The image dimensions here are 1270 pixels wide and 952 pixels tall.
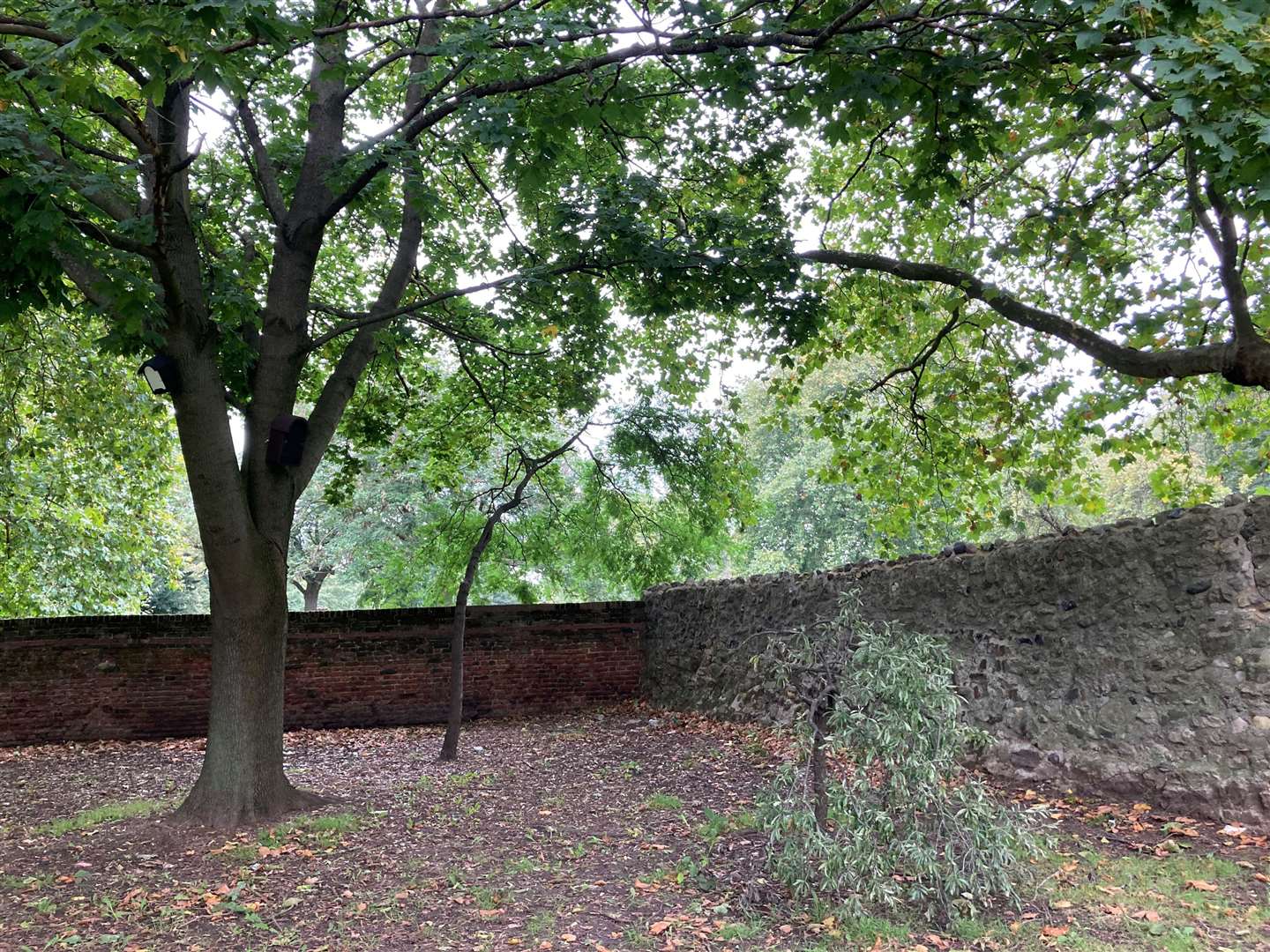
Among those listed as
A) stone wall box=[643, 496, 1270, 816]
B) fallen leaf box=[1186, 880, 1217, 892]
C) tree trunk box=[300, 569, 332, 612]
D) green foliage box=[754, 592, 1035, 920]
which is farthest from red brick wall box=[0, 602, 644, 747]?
tree trunk box=[300, 569, 332, 612]

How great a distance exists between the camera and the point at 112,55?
4.65m

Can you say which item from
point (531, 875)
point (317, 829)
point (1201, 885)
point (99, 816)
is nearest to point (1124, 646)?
point (1201, 885)

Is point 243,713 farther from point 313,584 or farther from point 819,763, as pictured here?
point 313,584

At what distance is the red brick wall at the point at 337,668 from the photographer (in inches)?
423

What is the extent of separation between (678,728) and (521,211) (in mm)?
6317

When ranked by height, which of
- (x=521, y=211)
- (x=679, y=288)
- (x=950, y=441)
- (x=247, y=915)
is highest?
(x=521, y=211)

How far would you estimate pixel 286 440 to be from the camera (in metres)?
6.66

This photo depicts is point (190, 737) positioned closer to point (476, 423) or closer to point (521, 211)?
point (476, 423)

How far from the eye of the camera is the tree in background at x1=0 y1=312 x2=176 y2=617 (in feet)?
35.3

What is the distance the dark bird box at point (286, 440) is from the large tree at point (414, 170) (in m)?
0.10

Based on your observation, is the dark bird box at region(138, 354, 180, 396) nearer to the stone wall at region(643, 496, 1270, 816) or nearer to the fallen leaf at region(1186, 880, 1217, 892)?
the stone wall at region(643, 496, 1270, 816)

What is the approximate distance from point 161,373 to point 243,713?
2.50 metres

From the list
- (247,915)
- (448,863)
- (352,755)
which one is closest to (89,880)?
(247,915)

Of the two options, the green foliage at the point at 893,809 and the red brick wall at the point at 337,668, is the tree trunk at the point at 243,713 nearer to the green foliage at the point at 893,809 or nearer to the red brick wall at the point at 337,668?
the green foliage at the point at 893,809
